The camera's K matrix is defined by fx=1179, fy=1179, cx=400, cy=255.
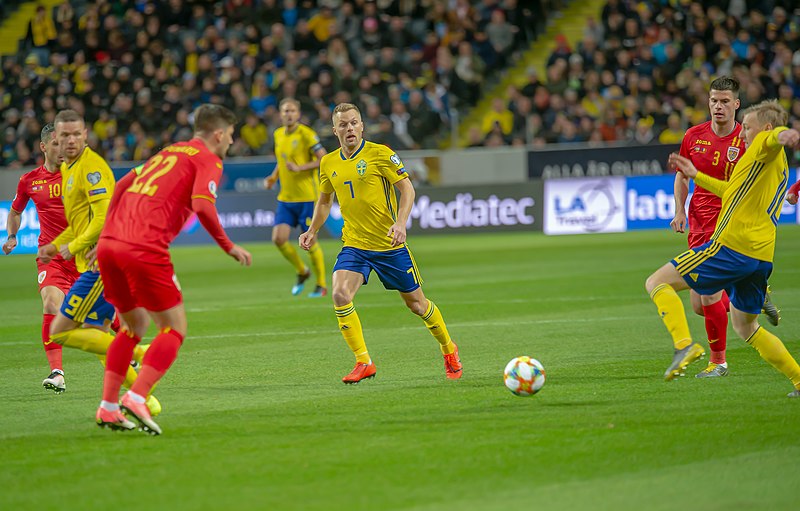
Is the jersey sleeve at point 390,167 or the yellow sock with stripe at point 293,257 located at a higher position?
the jersey sleeve at point 390,167

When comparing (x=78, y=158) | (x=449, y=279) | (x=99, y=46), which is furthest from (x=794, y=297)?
(x=99, y=46)

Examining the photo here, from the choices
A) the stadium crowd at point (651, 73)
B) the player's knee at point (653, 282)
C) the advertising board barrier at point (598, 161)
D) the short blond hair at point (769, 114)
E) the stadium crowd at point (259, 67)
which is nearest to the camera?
the short blond hair at point (769, 114)

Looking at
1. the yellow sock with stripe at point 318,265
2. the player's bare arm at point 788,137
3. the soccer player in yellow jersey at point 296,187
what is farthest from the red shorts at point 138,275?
the soccer player in yellow jersey at point 296,187

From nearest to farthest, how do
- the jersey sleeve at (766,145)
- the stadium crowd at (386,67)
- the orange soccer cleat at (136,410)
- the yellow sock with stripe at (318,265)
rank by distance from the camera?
the orange soccer cleat at (136,410) → the jersey sleeve at (766,145) → the yellow sock with stripe at (318,265) → the stadium crowd at (386,67)

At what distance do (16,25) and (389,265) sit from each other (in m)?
31.9

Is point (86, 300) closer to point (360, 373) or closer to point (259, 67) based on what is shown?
point (360, 373)

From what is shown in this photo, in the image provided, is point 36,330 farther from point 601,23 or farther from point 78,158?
point 601,23

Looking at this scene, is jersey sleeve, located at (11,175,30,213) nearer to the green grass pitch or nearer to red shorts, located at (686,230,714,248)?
the green grass pitch

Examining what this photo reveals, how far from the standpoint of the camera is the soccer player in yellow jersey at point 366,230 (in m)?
8.82

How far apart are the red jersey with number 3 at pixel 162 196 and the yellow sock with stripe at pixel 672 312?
121 inches

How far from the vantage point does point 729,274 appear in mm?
7527

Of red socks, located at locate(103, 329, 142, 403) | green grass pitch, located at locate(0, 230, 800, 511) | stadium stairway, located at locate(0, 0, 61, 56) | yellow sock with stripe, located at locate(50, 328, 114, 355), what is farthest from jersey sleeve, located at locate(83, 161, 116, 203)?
stadium stairway, located at locate(0, 0, 61, 56)

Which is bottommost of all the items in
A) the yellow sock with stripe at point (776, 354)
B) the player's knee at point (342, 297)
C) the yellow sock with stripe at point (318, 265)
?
the yellow sock with stripe at point (318, 265)

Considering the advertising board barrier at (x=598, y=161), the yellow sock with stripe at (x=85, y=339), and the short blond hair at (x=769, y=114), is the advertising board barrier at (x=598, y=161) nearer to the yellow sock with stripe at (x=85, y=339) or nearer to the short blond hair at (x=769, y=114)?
the short blond hair at (x=769, y=114)
